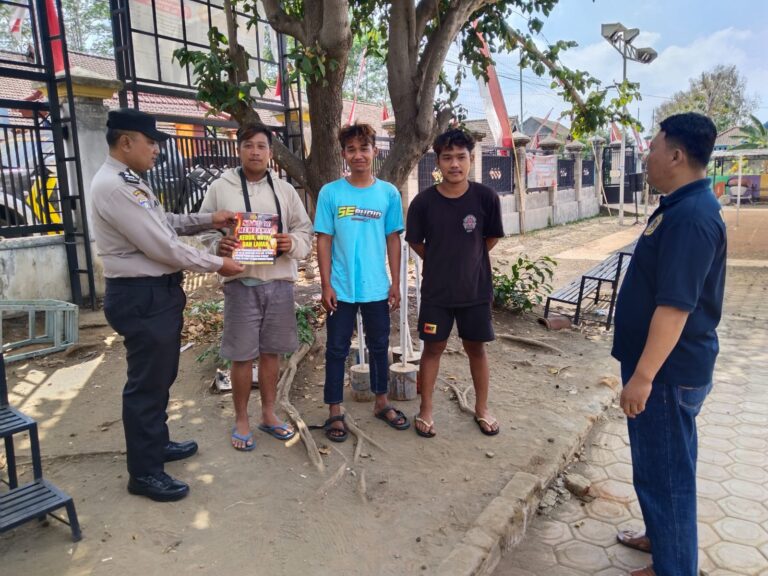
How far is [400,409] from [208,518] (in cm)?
168

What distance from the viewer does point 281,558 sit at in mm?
2465

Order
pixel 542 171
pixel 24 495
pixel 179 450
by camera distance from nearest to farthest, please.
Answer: pixel 24 495 < pixel 179 450 < pixel 542 171

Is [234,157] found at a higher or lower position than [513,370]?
higher

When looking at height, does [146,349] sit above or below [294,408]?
above

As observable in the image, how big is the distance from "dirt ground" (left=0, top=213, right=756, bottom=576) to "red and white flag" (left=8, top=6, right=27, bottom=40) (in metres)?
4.36

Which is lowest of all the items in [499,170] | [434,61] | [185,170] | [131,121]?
[131,121]

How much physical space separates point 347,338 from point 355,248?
575 millimetres

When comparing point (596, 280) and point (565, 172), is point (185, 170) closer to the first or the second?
point (596, 280)

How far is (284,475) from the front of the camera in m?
3.16

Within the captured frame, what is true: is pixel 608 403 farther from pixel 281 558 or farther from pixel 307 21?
pixel 307 21

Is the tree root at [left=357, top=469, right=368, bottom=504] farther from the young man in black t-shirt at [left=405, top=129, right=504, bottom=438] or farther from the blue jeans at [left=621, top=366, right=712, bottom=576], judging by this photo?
the blue jeans at [left=621, top=366, right=712, bottom=576]

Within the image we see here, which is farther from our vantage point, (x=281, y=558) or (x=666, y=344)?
(x=281, y=558)

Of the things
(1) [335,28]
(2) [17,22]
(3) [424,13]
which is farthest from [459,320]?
(2) [17,22]

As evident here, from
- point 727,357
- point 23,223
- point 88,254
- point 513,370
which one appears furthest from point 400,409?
point 23,223
